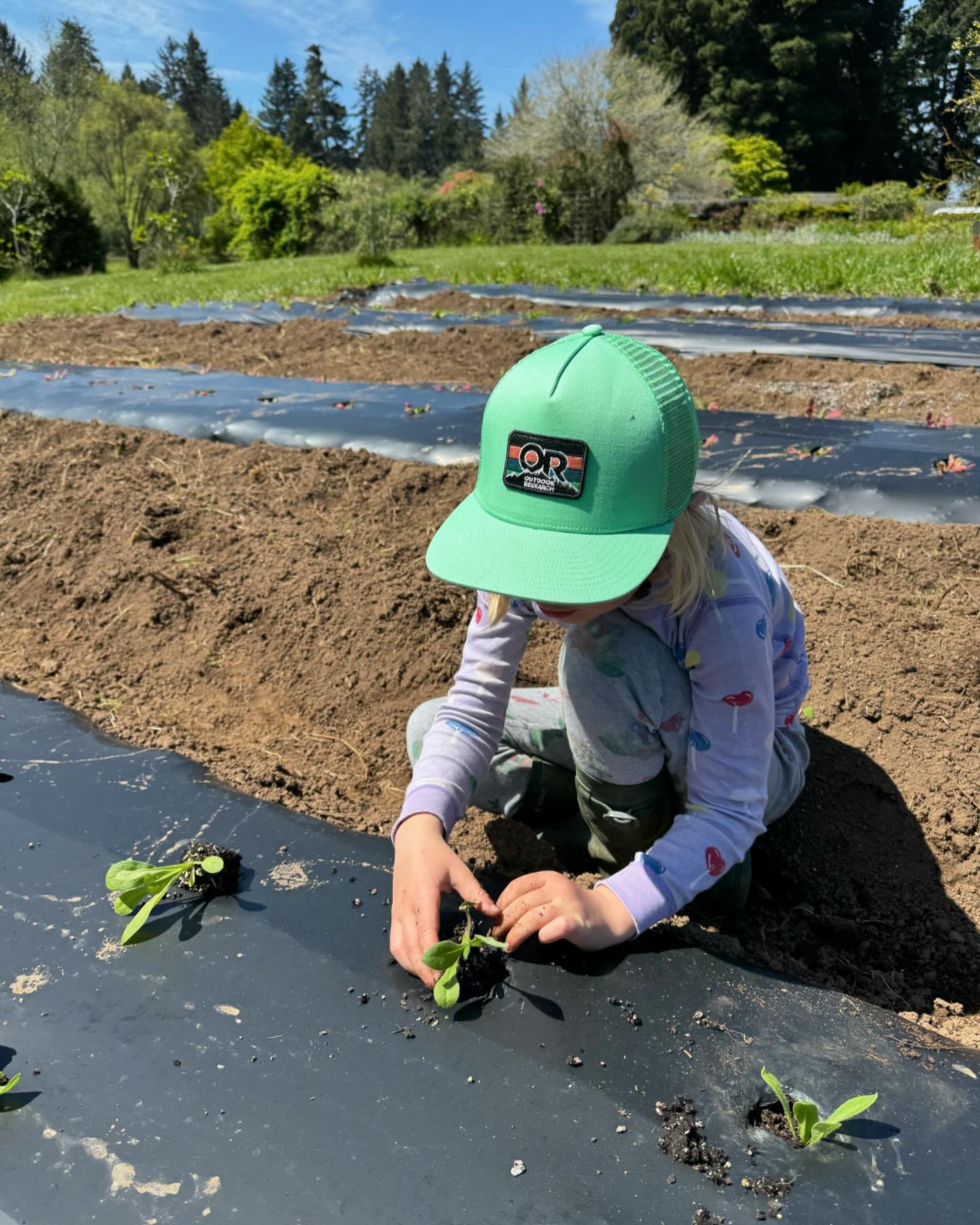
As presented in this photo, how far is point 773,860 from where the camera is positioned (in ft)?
6.15

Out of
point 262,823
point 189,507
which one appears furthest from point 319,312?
point 262,823

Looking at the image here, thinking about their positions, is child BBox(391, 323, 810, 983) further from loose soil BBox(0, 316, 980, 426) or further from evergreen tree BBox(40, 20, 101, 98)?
evergreen tree BBox(40, 20, 101, 98)

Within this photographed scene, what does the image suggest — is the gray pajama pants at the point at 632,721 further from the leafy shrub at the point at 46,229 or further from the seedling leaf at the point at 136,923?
the leafy shrub at the point at 46,229

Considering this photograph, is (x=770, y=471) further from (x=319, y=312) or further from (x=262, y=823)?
(x=319, y=312)

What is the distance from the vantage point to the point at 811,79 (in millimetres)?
38594

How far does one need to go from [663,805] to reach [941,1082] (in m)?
0.60

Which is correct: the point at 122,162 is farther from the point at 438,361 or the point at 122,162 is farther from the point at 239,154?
the point at 438,361

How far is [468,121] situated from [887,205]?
6178cm

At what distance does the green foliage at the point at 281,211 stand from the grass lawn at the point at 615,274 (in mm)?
8139

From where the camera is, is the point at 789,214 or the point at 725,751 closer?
the point at 725,751

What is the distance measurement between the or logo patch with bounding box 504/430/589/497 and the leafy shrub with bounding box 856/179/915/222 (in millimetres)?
25796

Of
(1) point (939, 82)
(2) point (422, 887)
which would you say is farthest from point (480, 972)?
(1) point (939, 82)

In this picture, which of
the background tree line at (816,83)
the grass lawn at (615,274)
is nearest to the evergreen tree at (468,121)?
the background tree line at (816,83)

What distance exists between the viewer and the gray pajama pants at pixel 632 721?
4.69 ft
